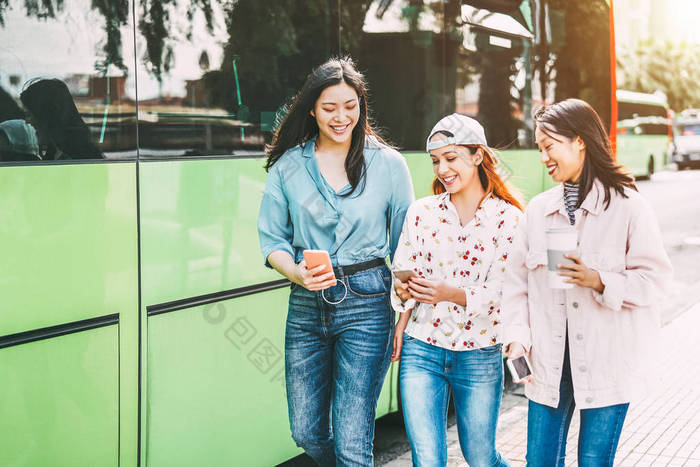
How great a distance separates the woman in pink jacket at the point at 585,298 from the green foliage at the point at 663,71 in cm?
4421

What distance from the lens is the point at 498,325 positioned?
10.4 feet

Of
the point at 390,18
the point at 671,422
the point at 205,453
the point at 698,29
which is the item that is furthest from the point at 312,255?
the point at 698,29

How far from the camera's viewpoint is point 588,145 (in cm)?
298

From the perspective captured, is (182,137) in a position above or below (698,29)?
below

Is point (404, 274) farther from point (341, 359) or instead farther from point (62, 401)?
point (62, 401)

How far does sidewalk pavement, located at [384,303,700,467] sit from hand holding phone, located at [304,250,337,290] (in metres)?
2.04

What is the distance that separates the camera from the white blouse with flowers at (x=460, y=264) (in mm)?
3109

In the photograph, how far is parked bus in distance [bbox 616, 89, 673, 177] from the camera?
31.2 metres

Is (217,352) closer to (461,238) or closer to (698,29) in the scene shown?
(461,238)

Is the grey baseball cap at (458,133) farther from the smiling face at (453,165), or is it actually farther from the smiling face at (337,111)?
the smiling face at (337,111)

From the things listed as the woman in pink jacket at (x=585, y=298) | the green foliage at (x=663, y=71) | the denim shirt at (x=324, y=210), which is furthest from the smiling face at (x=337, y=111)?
the green foliage at (x=663, y=71)

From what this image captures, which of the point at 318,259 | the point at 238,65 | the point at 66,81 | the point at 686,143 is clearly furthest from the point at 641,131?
the point at 66,81

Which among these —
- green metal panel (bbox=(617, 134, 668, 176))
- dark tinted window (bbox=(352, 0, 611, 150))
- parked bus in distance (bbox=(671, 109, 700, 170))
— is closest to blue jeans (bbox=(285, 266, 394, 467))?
dark tinted window (bbox=(352, 0, 611, 150))

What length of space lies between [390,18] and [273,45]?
99cm
